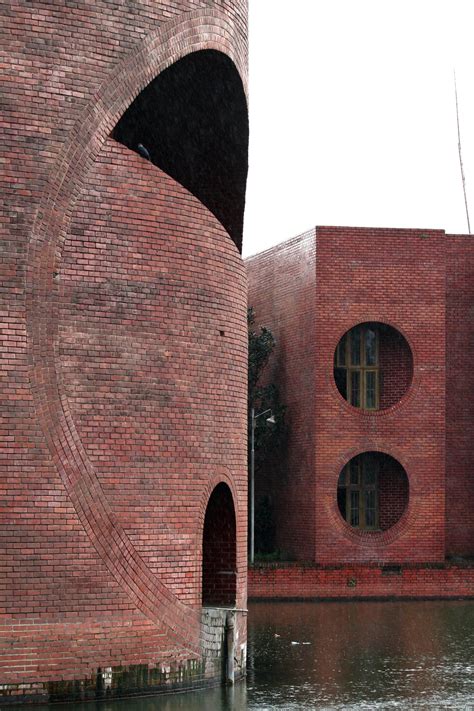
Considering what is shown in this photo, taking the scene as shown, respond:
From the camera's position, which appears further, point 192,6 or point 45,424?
point 192,6

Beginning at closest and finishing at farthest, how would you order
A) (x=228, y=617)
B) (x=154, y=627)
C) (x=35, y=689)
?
(x=35, y=689), (x=154, y=627), (x=228, y=617)

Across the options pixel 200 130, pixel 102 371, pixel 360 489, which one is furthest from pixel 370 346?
pixel 102 371

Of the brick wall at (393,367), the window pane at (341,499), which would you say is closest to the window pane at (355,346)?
the brick wall at (393,367)

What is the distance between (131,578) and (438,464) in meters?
17.4

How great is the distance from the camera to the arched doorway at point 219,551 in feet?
56.4

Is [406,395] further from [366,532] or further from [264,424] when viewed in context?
[264,424]

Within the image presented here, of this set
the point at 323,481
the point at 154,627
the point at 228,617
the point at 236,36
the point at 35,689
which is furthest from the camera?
the point at 323,481

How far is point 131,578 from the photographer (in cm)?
1500

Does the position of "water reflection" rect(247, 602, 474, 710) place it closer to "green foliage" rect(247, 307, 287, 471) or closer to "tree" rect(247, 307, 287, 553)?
"tree" rect(247, 307, 287, 553)

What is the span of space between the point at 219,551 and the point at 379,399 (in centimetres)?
1547

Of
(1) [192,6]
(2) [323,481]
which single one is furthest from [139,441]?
(2) [323,481]

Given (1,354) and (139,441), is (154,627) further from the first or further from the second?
(1,354)

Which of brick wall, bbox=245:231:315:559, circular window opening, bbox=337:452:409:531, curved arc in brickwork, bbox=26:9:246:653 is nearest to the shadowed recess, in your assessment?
curved arc in brickwork, bbox=26:9:246:653

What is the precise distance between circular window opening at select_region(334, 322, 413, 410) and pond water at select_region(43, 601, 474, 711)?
688cm
